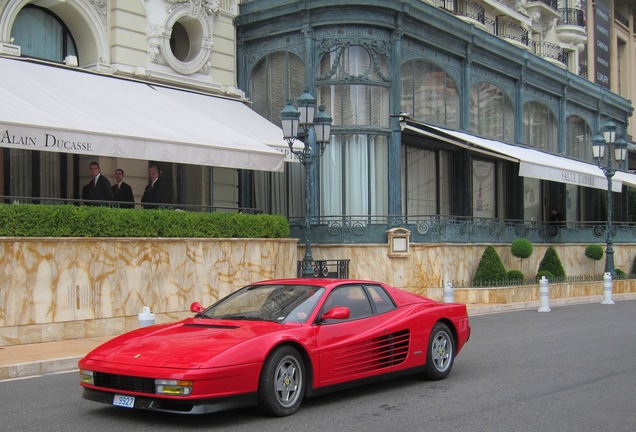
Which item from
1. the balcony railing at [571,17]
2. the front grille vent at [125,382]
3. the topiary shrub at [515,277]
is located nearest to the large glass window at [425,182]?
the topiary shrub at [515,277]

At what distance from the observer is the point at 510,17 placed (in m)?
36.9

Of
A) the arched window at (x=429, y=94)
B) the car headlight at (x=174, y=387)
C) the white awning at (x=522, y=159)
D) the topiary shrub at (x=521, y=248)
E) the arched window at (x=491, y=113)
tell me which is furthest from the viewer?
the arched window at (x=491, y=113)

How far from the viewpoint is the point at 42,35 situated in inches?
774

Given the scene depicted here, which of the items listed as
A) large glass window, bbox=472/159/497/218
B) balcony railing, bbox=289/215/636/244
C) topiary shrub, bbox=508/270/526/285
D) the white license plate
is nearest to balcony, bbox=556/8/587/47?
large glass window, bbox=472/159/497/218

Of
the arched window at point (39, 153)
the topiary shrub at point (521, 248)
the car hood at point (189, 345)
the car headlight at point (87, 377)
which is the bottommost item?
the car headlight at point (87, 377)

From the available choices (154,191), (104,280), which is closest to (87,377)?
(104,280)

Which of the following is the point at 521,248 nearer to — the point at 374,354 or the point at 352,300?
the point at 352,300

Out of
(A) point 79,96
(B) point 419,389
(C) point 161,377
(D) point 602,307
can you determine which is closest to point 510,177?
(D) point 602,307

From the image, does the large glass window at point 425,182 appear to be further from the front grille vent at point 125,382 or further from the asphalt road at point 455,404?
the front grille vent at point 125,382

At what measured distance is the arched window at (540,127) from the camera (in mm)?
31578

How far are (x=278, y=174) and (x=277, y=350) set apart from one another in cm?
1652

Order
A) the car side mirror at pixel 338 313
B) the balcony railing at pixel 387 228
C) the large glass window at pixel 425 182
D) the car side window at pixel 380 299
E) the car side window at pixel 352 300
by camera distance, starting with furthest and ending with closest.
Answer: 1. the large glass window at pixel 425 182
2. the balcony railing at pixel 387 228
3. the car side window at pixel 380 299
4. the car side window at pixel 352 300
5. the car side mirror at pixel 338 313

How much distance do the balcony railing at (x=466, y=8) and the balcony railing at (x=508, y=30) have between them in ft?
1.82

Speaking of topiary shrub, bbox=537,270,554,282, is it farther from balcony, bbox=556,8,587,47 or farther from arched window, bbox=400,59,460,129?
balcony, bbox=556,8,587,47
